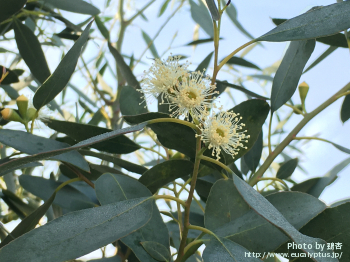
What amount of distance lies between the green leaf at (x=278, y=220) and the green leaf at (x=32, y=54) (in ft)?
1.92

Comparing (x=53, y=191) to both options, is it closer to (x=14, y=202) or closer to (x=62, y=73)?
(x=14, y=202)

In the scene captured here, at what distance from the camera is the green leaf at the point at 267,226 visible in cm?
53

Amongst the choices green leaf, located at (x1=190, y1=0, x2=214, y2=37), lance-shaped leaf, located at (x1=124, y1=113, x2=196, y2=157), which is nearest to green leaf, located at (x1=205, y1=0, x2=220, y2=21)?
lance-shaped leaf, located at (x1=124, y1=113, x2=196, y2=157)

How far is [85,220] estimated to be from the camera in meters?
0.47

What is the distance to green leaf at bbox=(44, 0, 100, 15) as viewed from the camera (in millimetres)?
955

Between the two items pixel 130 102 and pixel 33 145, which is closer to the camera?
pixel 33 145

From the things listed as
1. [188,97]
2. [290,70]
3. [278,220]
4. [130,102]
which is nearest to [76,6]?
[130,102]

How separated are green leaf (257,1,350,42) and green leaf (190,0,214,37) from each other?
59 cm

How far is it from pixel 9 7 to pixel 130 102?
33 centimetres

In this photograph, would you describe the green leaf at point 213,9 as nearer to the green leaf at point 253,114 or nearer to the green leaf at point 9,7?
the green leaf at point 253,114

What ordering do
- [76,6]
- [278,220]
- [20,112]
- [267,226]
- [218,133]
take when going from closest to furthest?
[278,220] → [267,226] → [218,133] → [20,112] → [76,6]

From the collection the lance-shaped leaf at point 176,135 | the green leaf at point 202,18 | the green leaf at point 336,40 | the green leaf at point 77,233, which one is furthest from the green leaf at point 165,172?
the green leaf at point 202,18

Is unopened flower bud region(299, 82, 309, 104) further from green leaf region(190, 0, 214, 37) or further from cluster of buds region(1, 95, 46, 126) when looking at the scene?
cluster of buds region(1, 95, 46, 126)

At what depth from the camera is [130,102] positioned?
81cm
